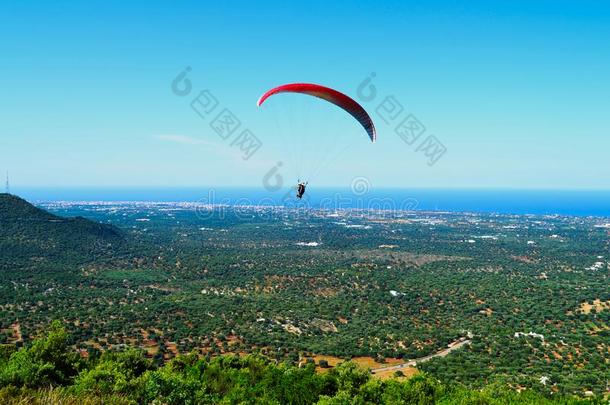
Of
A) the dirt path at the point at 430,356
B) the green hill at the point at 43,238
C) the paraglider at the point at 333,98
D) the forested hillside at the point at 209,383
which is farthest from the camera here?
the green hill at the point at 43,238

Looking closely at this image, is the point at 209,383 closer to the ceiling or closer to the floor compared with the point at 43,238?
closer to the floor

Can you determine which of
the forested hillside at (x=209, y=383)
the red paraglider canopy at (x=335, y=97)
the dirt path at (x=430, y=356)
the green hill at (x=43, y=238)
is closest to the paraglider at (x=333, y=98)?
the red paraglider canopy at (x=335, y=97)

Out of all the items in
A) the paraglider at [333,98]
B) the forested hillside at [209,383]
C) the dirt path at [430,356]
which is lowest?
the dirt path at [430,356]

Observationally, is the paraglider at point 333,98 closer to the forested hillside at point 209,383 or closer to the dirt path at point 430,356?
the forested hillside at point 209,383

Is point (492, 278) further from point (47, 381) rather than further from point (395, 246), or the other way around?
point (47, 381)

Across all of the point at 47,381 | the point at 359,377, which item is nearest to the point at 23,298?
the point at 47,381

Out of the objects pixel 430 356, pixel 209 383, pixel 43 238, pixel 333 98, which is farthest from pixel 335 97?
pixel 43 238

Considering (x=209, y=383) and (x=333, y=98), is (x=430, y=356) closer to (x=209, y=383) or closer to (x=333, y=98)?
(x=209, y=383)
